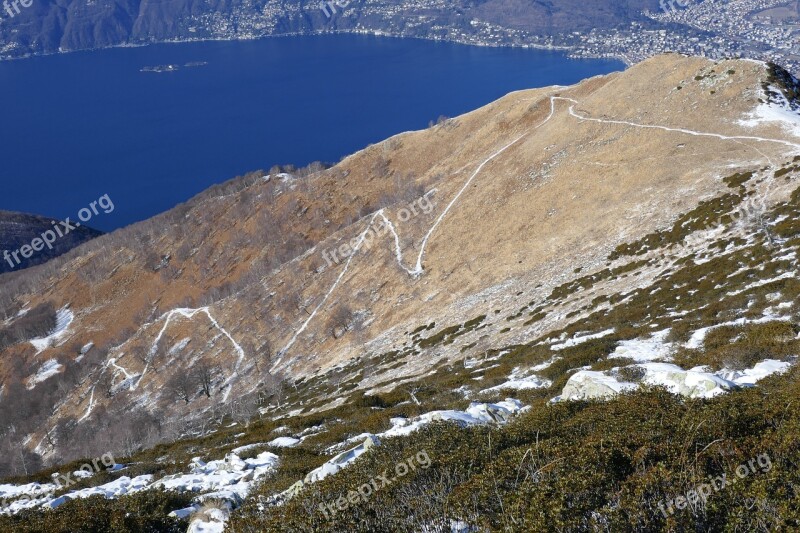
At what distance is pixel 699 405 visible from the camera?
14.0 meters

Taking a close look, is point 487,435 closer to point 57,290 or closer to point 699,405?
point 699,405

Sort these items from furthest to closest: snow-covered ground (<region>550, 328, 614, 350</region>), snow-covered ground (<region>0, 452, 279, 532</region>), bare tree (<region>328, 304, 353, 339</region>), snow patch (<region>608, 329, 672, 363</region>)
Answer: bare tree (<region>328, 304, 353, 339</region>) → snow-covered ground (<region>550, 328, 614, 350</region>) → snow patch (<region>608, 329, 672, 363</region>) → snow-covered ground (<region>0, 452, 279, 532</region>)

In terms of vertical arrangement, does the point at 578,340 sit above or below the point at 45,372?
above

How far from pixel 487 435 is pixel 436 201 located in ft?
224

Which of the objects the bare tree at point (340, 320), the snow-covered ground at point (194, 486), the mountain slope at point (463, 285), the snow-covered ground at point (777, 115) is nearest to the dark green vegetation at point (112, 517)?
the snow-covered ground at point (194, 486)
